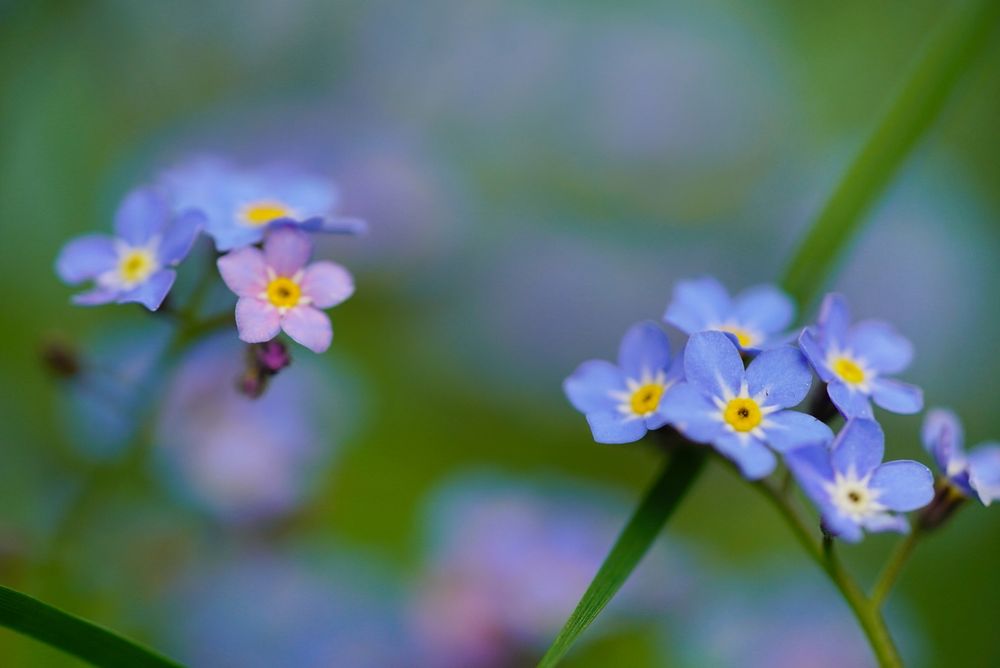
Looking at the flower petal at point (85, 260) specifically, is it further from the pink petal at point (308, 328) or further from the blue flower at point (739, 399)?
the blue flower at point (739, 399)

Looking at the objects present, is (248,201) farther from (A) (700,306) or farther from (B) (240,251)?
(A) (700,306)

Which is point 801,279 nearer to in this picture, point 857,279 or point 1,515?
point 1,515

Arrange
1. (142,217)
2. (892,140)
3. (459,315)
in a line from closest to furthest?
1. (142,217)
2. (892,140)
3. (459,315)

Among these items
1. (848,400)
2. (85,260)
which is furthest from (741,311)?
(85,260)

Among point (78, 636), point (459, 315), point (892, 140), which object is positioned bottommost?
point (459, 315)

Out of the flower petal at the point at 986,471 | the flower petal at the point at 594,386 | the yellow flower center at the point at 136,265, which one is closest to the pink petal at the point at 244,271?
the yellow flower center at the point at 136,265

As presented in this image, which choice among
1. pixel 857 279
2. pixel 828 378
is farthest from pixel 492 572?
pixel 857 279

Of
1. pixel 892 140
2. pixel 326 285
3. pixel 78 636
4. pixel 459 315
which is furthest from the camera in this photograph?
pixel 459 315
